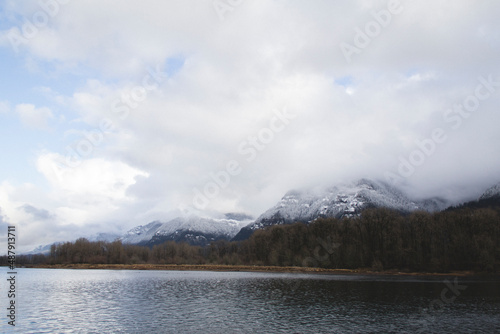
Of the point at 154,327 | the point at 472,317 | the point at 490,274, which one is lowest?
the point at 490,274

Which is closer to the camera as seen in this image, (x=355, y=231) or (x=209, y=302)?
(x=209, y=302)

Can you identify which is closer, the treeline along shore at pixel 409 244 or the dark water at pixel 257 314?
the dark water at pixel 257 314

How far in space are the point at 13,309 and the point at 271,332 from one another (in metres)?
38.0

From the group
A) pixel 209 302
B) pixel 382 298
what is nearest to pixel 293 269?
pixel 382 298

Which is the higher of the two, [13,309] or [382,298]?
[13,309]

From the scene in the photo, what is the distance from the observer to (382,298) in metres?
66.1

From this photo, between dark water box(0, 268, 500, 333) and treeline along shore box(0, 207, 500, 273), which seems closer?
dark water box(0, 268, 500, 333)

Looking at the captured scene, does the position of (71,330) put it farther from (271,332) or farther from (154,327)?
(271,332)

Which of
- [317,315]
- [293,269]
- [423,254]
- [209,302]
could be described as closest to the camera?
[317,315]

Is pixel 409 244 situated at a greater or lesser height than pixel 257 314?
greater

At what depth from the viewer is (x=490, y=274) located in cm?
14112

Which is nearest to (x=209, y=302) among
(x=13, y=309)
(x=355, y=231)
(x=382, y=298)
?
(x=13, y=309)

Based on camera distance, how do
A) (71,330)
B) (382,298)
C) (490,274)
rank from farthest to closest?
(490,274)
(382,298)
(71,330)

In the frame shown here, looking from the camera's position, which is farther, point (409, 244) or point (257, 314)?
point (409, 244)
